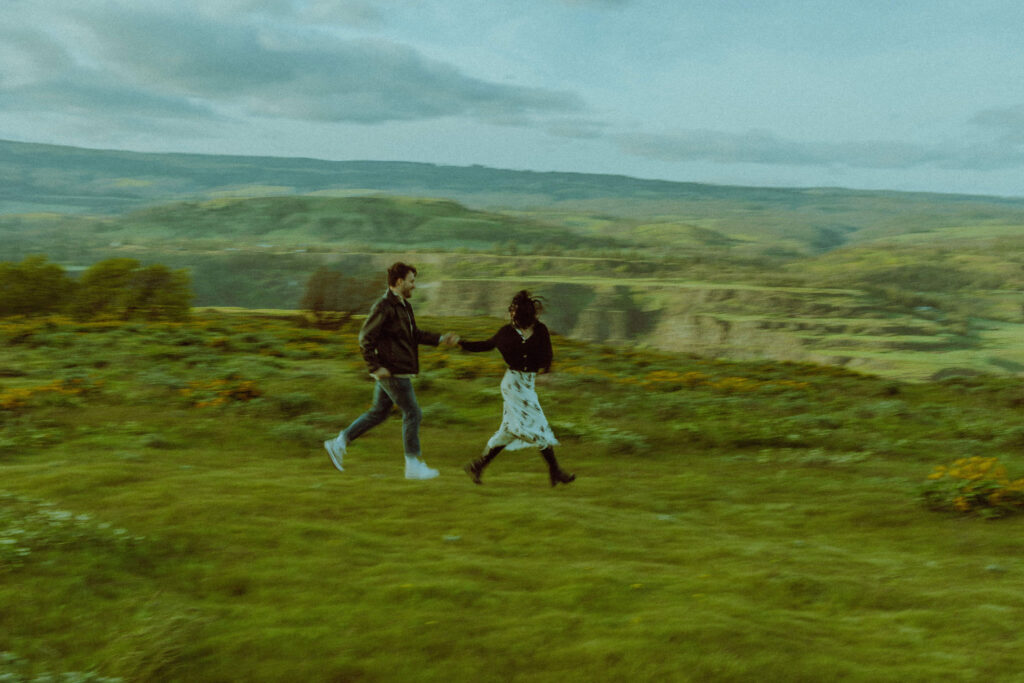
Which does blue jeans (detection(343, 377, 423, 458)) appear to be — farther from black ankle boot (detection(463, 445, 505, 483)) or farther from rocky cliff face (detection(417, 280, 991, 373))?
rocky cliff face (detection(417, 280, 991, 373))

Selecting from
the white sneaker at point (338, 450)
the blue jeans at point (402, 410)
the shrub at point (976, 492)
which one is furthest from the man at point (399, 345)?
the shrub at point (976, 492)

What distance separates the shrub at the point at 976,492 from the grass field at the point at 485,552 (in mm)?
159

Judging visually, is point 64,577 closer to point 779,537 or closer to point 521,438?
point 521,438

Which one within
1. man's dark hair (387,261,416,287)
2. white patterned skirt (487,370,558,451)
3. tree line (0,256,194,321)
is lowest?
tree line (0,256,194,321)

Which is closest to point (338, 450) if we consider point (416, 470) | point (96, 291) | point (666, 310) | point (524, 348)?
point (416, 470)

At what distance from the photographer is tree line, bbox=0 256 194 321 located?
33094 mm

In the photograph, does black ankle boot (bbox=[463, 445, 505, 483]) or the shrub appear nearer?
the shrub

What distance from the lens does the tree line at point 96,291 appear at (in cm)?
3309

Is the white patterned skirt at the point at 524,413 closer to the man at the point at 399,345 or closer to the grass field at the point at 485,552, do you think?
the grass field at the point at 485,552

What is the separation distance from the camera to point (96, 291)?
109 ft

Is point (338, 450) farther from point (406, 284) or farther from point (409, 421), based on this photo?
point (406, 284)

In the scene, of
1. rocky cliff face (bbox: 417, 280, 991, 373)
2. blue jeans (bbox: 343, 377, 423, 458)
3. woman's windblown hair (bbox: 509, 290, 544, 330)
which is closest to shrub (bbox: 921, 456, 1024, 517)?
woman's windblown hair (bbox: 509, 290, 544, 330)

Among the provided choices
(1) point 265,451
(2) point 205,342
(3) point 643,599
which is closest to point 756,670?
(3) point 643,599

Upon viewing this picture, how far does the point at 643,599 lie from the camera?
5.80m
